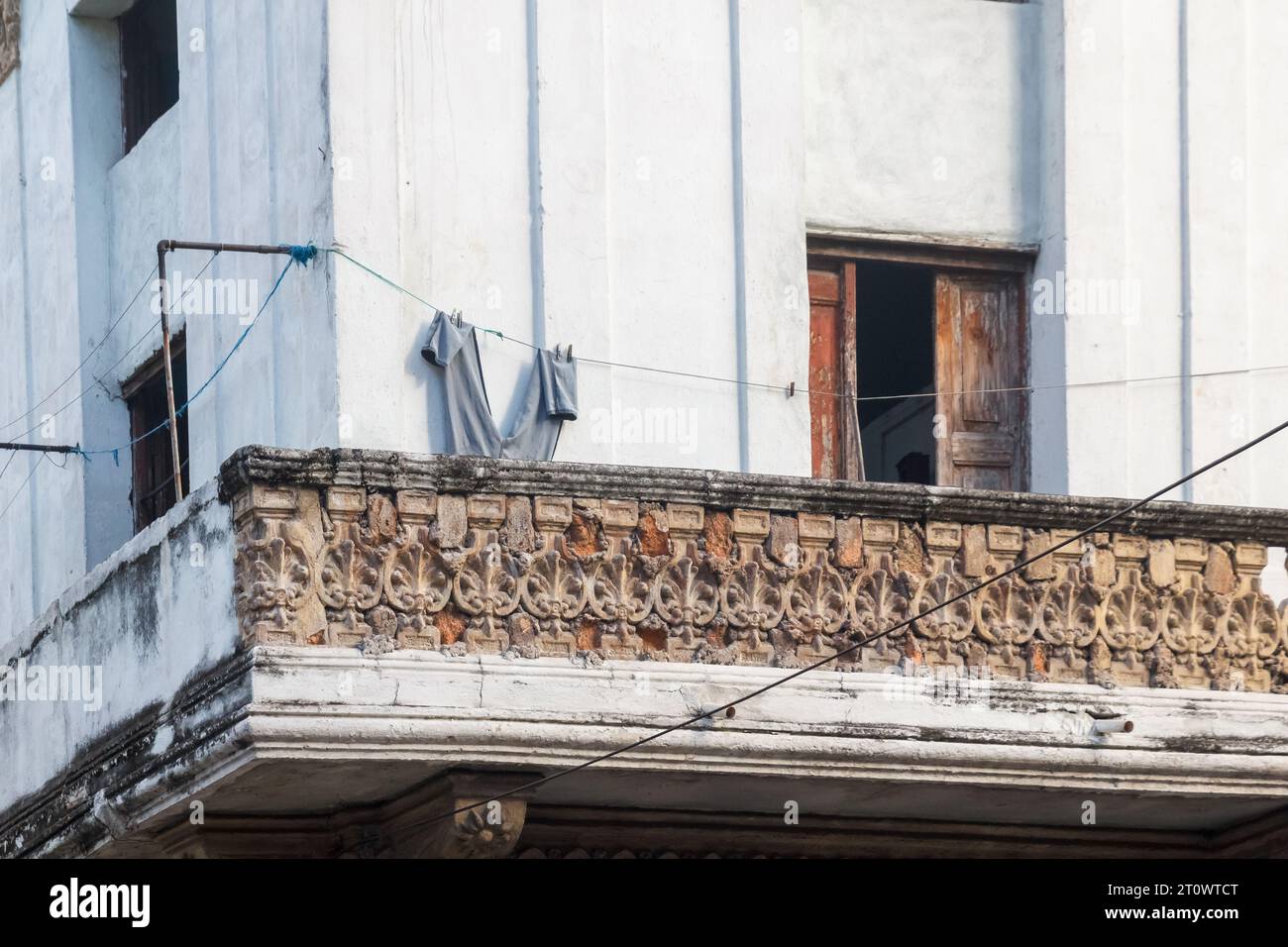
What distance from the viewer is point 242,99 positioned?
1745cm

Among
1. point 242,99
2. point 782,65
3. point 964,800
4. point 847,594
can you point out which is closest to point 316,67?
point 242,99

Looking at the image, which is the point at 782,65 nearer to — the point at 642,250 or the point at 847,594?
the point at 642,250

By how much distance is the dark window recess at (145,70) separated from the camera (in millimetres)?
20062

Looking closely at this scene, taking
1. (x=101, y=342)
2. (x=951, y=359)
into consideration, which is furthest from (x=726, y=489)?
(x=101, y=342)

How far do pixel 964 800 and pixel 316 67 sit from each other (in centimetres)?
508

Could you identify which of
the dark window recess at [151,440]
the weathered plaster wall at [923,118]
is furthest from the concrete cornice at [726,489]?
the dark window recess at [151,440]

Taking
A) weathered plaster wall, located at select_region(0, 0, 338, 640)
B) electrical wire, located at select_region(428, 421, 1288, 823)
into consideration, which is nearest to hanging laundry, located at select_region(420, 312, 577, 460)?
weathered plaster wall, located at select_region(0, 0, 338, 640)

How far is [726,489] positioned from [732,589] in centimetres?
49

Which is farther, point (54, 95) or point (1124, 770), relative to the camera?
point (54, 95)

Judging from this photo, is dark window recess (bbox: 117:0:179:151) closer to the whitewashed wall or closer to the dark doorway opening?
the whitewashed wall

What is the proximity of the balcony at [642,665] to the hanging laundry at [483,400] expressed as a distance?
1.28 meters

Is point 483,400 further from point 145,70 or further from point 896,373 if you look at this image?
point 896,373

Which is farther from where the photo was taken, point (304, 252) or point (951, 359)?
point (951, 359)

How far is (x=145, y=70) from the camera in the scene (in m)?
20.2
